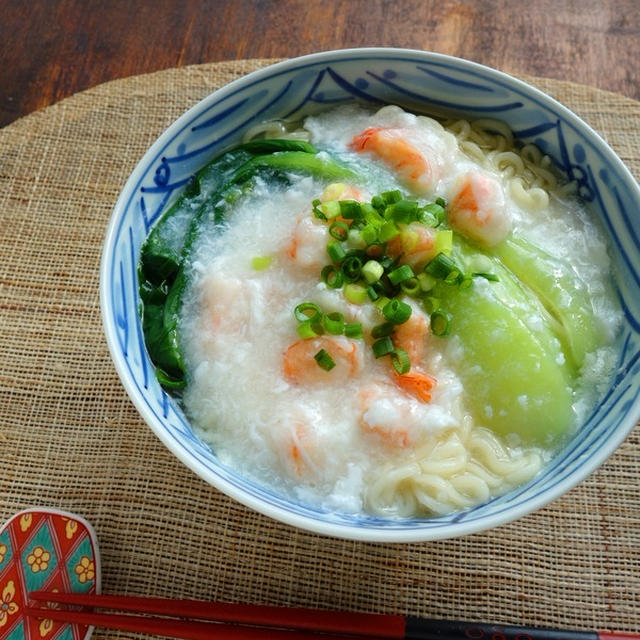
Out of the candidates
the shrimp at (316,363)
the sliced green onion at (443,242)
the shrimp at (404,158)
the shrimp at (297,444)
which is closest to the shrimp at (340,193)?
the shrimp at (404,158)

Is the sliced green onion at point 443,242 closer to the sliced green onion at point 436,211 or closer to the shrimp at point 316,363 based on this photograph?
the sliced green onion at point 436,211

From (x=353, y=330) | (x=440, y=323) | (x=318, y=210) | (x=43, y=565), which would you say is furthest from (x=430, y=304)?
(x=43, y=565)

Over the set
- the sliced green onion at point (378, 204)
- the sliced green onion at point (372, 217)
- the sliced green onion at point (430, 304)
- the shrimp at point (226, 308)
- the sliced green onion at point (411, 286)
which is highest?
the sliced green onion at point (378, 204)

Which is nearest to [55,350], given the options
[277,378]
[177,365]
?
[177,365]

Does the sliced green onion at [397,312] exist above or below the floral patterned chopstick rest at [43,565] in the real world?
above

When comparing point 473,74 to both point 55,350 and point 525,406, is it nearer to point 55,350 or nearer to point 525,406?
point 525,406

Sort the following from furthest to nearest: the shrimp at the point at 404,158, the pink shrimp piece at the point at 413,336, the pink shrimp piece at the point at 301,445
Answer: the shrimp at the point at 404,158, the pink shrimp piece at the point at 413,336, the pink shrimp piece at the point at 301,445

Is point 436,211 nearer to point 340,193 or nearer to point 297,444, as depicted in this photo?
point 340,193

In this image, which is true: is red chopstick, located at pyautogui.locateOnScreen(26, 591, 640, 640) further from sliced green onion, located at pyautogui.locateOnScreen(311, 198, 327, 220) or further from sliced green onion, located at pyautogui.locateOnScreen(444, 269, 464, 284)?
sliced green onion, located at pyautogui.locateOnScreen(311, 198, 327, 220)
